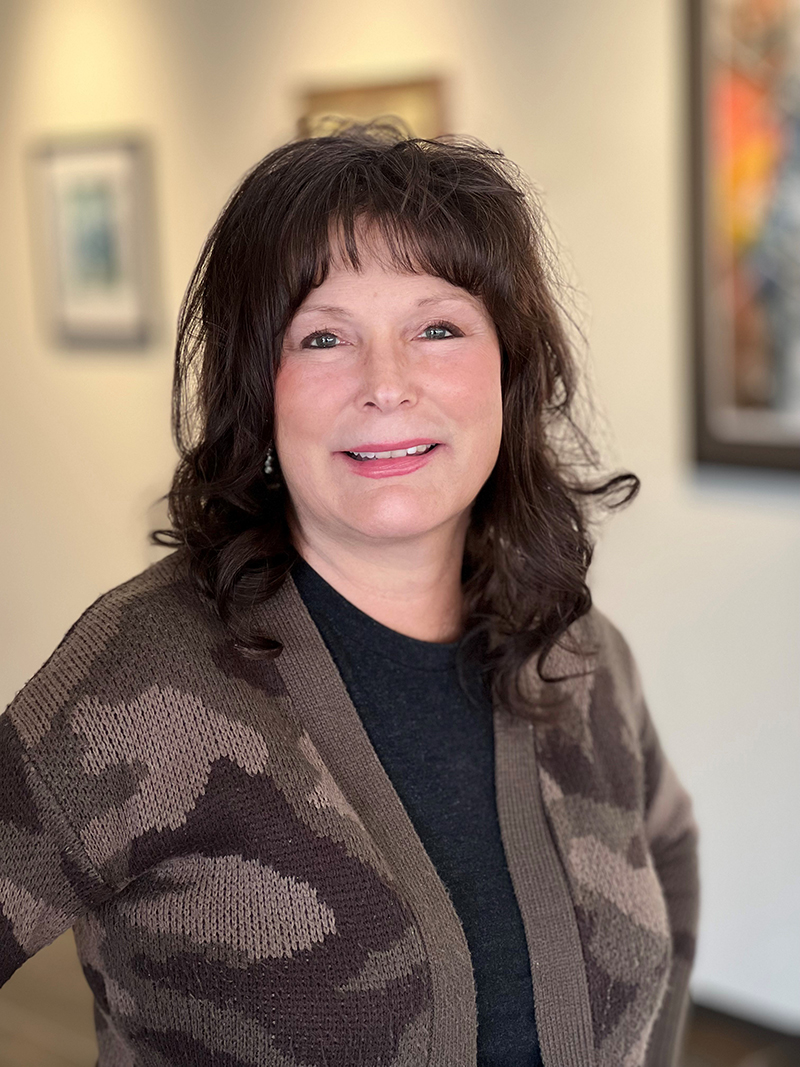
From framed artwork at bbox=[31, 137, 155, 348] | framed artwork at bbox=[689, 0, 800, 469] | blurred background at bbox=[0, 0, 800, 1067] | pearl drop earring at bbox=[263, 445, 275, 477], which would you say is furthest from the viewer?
framed artwork at bbox=[31, 137, 155, 348]

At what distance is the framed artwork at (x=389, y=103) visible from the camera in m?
3.03

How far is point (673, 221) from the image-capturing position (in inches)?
107

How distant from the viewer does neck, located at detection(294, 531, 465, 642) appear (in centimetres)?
135

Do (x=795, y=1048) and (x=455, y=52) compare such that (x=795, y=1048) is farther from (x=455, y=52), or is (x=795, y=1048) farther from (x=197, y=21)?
(x=197, y=21)

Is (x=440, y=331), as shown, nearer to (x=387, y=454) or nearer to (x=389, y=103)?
(x=387, y=454)

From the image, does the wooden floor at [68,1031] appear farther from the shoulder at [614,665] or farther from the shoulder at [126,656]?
the shoulder at [126,656]

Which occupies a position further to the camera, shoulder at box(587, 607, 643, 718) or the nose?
shoulder at box(587, 607, 643, 718)

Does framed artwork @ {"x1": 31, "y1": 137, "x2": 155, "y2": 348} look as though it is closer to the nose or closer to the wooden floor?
the wooden floor

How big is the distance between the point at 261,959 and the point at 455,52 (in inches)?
95.8

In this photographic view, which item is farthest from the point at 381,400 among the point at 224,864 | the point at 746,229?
the point at 746,229

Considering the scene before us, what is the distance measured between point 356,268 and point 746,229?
1623 mm

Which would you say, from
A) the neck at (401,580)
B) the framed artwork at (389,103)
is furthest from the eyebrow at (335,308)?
the framed artwork at (389,103)

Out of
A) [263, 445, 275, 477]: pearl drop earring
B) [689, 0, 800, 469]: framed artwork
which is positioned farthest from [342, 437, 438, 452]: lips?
[689, 0, 800, 469]: framed artwork

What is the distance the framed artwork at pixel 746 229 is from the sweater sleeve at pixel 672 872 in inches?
46.0
